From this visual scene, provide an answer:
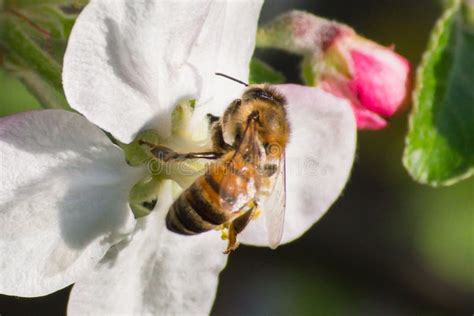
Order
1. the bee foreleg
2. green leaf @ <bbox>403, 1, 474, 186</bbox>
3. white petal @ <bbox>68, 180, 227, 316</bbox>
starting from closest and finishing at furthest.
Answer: the bee foreleg
white petal @ <bbox>68, 180, 227, 316</bbox>
green leaf @ <bbox>403, 1, 474, 186</bbox>

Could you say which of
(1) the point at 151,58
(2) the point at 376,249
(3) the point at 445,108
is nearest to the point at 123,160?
(1) the point at 151,58

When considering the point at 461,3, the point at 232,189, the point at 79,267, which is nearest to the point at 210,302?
the point at 79,267

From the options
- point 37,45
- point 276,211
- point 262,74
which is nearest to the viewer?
point 276,211

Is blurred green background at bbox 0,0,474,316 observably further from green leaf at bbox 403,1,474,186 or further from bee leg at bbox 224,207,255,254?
bee leg at bbox 224,207,255,254

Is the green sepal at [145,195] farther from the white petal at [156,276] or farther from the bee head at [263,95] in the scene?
the bee head at [263,95]

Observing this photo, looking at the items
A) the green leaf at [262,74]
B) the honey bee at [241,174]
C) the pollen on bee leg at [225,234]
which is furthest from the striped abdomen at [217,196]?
the green leaf at [262,74]

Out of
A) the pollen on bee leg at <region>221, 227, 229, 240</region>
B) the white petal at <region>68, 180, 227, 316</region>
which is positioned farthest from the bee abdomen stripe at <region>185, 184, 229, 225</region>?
the white petal at <region>68, 180, 227, 316</region>

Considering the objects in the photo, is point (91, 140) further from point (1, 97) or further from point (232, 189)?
point (1, 97)

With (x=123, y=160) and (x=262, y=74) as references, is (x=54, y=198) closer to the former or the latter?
(x=123, y=160)
